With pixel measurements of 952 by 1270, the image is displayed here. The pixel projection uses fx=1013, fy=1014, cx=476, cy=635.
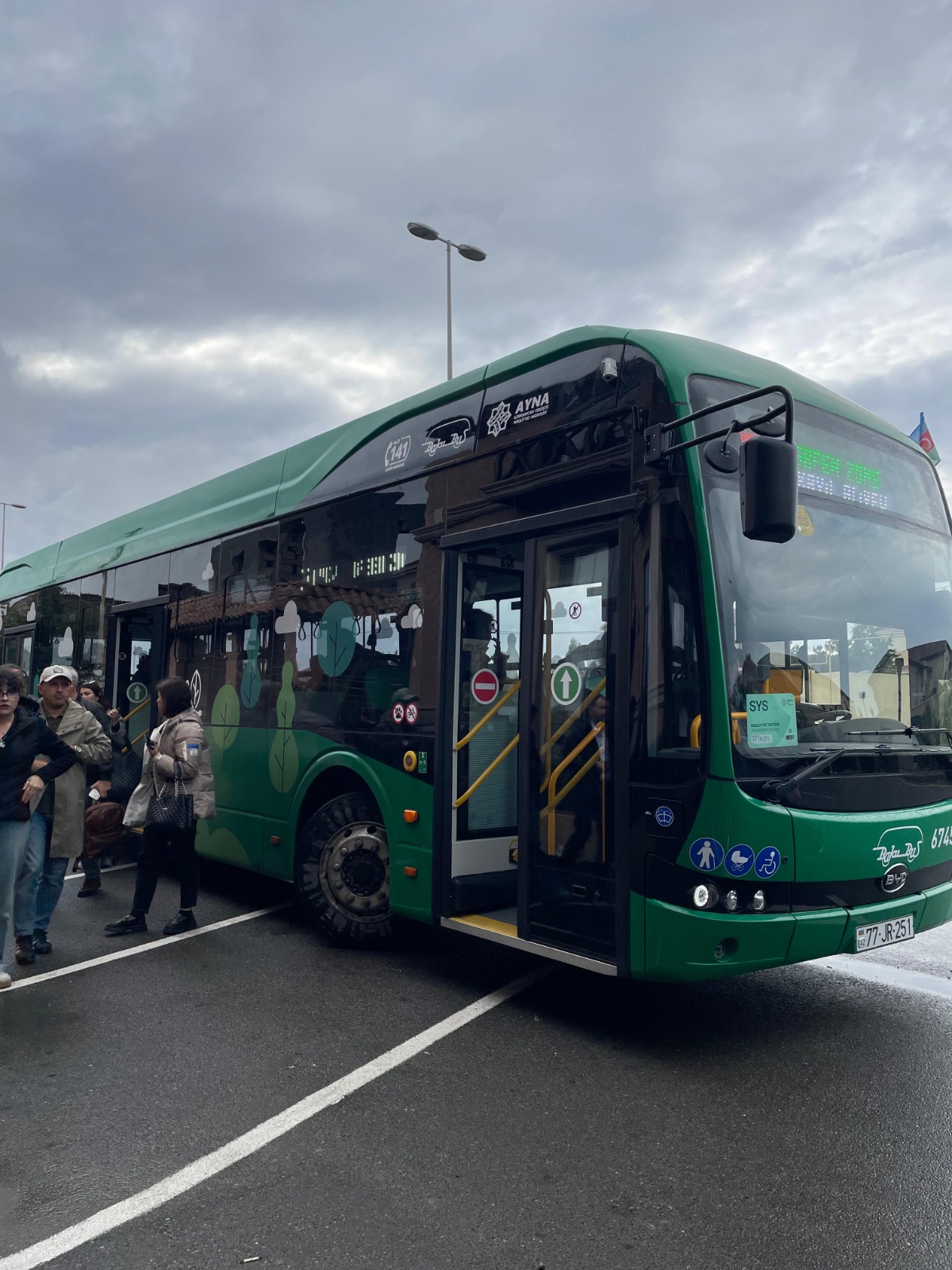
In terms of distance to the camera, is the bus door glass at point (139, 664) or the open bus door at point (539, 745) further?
the bus door glass at point (139, 664)

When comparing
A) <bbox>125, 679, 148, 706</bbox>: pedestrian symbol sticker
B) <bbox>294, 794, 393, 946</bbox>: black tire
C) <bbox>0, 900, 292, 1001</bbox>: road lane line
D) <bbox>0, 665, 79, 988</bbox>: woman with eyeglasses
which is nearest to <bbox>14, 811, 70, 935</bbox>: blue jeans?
<bbox>0, 665, 79, 988</bbox>: woman with eyeglasses

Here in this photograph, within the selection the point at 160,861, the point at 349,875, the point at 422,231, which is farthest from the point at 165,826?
the point at 422,231

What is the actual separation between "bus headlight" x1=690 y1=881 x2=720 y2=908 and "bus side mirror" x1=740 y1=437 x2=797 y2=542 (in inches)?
58.2

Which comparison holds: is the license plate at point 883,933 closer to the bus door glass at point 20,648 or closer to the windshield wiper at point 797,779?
the windshield wiper at point 797,779

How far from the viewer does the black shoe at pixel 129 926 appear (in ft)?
22.3

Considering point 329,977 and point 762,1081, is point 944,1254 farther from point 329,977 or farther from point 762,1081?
point 329,977

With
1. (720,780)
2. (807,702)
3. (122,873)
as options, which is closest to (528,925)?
(720,780)

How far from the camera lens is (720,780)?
4254 millimetres

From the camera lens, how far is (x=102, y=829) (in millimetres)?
8258

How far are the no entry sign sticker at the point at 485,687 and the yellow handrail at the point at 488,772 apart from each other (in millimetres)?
262

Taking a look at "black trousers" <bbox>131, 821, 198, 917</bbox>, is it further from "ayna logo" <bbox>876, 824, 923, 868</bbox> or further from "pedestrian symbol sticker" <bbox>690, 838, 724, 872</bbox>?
"ayna logo" <bbox>876, 824, 923, 868</bbox>

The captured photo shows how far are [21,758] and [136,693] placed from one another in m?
3.59

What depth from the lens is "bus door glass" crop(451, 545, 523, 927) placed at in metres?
5.63

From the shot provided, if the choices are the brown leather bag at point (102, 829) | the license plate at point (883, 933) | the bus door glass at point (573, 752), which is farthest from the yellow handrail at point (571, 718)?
the brown leather bag at point (102, 829)
